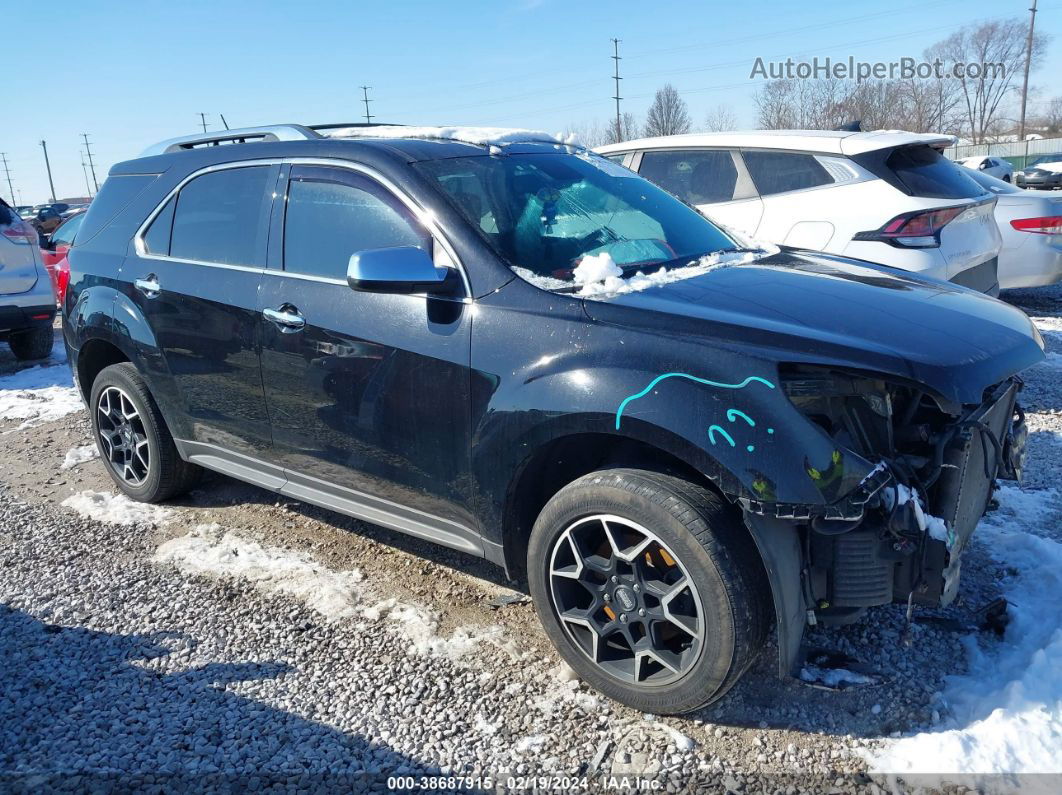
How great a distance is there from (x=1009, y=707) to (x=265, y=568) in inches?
122

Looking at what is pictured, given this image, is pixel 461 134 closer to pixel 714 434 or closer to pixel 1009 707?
pixel 714 434

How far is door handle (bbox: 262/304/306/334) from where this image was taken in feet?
11.3

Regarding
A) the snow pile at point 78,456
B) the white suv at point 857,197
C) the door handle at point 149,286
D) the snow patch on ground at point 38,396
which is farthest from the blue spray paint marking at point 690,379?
the snow patch on ground at point 38,396

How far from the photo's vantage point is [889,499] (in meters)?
2.39

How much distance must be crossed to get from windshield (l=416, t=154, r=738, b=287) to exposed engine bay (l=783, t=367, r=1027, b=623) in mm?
999

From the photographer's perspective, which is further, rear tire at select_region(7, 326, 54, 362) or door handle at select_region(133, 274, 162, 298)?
rear tire at select_region(7, 326, 54, 362)

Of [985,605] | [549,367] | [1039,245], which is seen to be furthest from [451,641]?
[1039,245]

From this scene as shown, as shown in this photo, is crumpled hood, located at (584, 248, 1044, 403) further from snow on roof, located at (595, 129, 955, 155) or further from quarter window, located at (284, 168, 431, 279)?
snow on roof, located at (595, 129, 955, 155)

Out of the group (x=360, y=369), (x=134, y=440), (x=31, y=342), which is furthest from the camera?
(x=31, y=342)

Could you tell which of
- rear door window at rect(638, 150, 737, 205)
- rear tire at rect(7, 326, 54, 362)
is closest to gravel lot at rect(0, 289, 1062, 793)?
rear door window at rect(638, 150, 737, 205)

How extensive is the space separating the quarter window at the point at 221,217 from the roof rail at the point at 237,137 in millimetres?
229

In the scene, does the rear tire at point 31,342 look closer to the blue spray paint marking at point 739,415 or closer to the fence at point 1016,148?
the blue spray paint marking at point 739,415

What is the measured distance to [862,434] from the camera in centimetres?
253

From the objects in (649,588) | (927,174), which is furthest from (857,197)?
(649,588)
